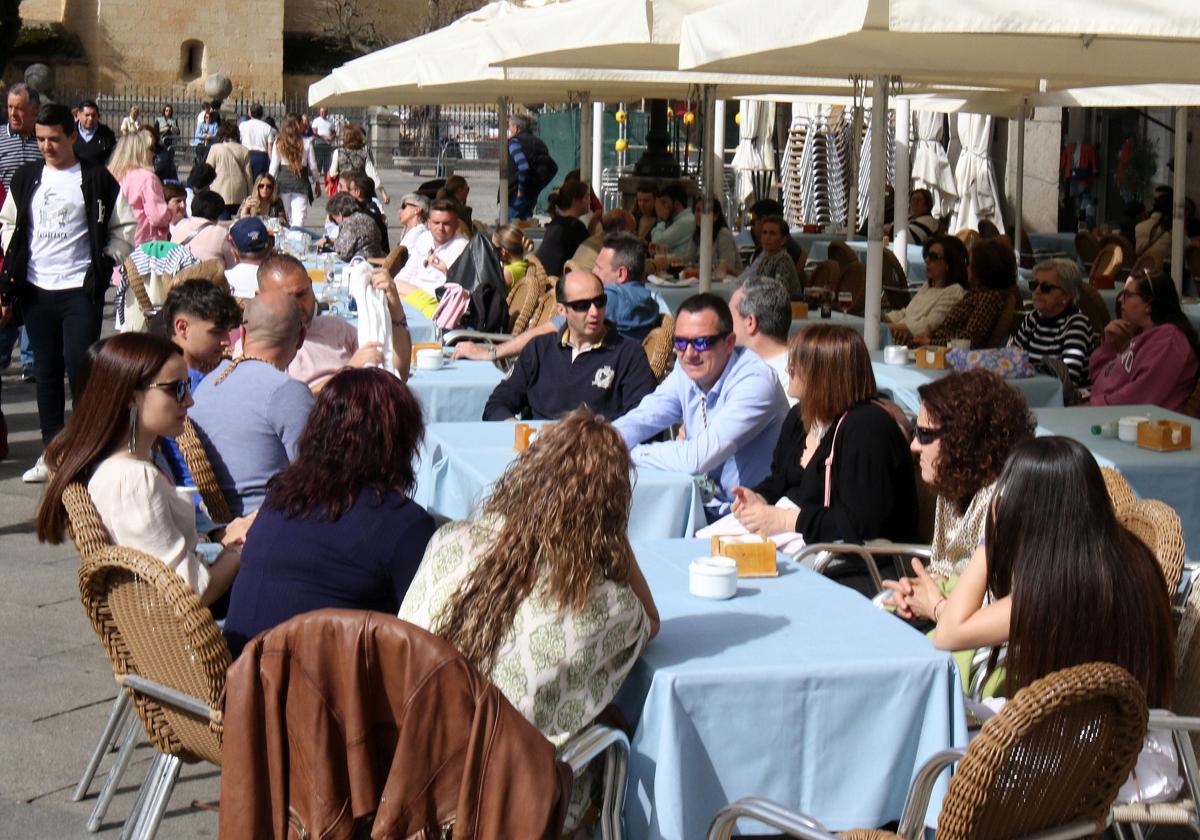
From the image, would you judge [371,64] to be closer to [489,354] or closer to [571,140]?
[489,354]

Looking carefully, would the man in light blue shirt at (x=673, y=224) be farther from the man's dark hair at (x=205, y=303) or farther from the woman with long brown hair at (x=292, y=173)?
the man's dark hair at (x=205, y=303)

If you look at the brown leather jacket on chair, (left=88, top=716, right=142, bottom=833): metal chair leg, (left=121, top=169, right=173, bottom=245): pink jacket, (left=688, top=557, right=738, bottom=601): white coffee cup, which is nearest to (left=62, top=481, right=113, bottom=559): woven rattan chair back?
(left=88, top=716, right=142, bottom=833): metal chair leg

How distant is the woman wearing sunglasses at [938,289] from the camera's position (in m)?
8.36

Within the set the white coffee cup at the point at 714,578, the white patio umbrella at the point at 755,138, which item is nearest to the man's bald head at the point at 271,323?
the white coffee cup at the point at 714,578

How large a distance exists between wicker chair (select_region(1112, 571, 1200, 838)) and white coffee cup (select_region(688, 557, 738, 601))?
92 centimetres

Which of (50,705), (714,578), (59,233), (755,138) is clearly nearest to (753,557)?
(714,578)

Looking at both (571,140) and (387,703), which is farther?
(571,140)

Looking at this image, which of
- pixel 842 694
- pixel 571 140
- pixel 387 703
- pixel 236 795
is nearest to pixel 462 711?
pixel 387 703

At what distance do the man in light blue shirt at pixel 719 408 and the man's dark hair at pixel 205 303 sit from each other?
133 cm

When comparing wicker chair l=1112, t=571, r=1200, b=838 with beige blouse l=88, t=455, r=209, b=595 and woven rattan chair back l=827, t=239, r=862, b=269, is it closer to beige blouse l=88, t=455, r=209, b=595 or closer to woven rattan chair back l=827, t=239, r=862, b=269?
beige blouse l=88, t=455, r=209, b=595

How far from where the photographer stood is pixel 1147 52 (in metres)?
7.20

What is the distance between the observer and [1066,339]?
7594 mm

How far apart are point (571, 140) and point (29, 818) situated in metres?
24.6

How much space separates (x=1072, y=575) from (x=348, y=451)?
→ 144cm
